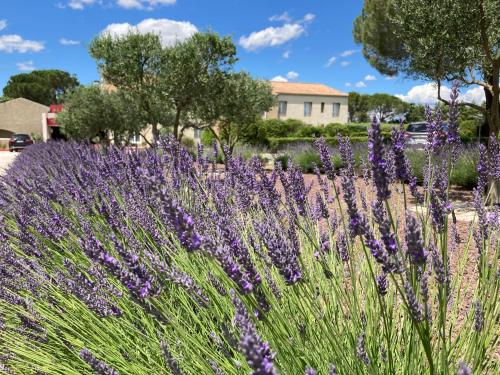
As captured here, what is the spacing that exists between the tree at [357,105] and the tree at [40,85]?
46973 mm

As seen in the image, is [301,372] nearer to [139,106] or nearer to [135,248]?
[135,248]

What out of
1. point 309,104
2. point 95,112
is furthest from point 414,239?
point 309,104

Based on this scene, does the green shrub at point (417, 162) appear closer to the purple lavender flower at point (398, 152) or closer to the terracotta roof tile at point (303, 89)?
the purple lavender flower at point (398, 152)

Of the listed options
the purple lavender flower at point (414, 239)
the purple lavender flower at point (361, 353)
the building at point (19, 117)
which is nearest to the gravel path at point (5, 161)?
the purple lavender flower at point (361, 353)

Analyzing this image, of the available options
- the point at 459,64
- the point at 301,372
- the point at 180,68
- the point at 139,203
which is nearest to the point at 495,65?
the point at 459,64

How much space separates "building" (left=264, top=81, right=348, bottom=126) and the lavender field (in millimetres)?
40539

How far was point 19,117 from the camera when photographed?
45688 millimetres

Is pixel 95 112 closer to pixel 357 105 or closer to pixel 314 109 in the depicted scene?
pixel 314 109

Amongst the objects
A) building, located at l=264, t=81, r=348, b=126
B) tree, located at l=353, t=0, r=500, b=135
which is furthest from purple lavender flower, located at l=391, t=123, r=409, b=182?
building, located at l=264, t=81, r=348, b=126

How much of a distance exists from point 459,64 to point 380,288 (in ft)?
25.3

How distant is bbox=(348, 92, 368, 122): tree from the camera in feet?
241

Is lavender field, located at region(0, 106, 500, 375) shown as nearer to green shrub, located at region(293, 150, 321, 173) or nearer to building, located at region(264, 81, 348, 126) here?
green shrub, located at region(293, 150, 321, 173)

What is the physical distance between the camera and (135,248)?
2.21m

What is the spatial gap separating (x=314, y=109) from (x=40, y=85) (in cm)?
4641
